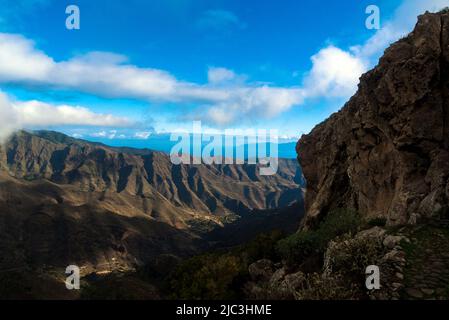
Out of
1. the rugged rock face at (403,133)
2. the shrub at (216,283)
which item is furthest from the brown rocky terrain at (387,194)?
the shrub at (216,283)

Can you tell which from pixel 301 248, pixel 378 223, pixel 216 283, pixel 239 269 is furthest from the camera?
pixel 239 269

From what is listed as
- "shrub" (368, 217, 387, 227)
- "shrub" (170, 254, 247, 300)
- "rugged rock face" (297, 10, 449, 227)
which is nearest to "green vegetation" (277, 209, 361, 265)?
"shrub" (368, 217, 387, 227)

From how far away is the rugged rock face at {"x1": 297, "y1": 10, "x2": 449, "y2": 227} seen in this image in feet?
77.3

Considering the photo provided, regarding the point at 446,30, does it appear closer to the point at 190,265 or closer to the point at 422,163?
the point at 422,163

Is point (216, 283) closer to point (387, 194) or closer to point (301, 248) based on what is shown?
point (301, 248)

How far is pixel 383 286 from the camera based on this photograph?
40.0ft

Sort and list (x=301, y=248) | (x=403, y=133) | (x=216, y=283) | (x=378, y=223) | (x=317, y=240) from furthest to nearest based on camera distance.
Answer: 1. (x=403, y=133)
2. (x=301, y=248)
3. (x=317, y=240)
4. (x=216, y=283)
5. (x=378, y=223)

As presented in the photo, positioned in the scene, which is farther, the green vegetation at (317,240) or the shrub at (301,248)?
the shrub at (301,248)

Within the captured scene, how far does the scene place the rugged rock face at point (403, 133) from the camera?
23.6 meters

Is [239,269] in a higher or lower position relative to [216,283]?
higher

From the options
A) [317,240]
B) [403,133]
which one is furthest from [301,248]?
[403,133]

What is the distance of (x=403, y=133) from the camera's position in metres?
26.7

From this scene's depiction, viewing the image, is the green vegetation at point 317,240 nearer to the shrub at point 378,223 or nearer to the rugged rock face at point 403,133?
the shrub at point 378,223
